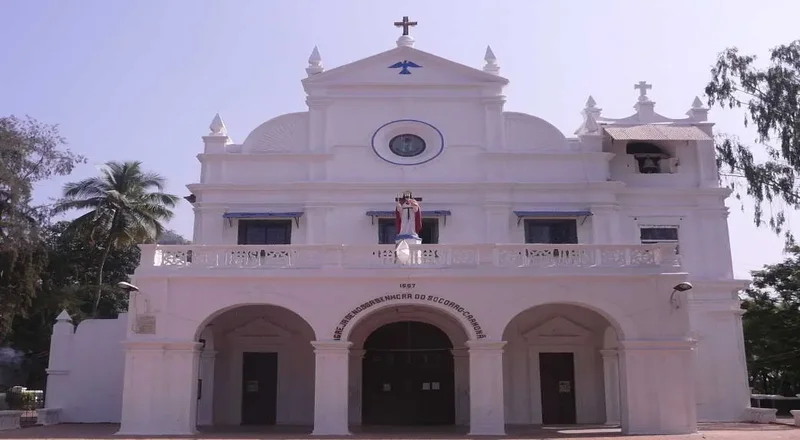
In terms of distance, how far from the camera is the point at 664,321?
16906 mm

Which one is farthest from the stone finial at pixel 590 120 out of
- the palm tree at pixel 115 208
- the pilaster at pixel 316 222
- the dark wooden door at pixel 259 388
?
the palm tree at pixel 115 208

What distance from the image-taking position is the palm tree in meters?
31.7

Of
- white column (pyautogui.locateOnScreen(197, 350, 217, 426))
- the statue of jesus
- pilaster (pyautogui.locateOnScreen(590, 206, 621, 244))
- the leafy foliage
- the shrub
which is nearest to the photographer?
the statue of jesus

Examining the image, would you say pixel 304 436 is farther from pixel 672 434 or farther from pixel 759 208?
pixel 759 208

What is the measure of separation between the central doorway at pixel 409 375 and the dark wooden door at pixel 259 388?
237 centimetres

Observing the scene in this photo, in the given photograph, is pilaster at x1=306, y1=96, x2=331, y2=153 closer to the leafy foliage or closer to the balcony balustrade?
the balcony balustrade

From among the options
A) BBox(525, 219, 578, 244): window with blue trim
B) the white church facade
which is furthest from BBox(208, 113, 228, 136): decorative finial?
BBox(525, 219, 578, 244): window with blue trim

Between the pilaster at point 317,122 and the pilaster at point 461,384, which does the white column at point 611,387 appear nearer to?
the pilaster at point 461,384

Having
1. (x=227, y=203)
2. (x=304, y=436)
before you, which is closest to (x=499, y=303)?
(x=304, y=436)

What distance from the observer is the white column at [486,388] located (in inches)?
653

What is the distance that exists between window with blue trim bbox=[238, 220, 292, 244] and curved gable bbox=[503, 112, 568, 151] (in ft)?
21.4

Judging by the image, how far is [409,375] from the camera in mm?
20641

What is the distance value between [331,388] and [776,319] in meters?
20.5

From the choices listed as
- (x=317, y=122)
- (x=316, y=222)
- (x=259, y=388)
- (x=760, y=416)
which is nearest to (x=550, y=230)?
(x=316, y=222)
